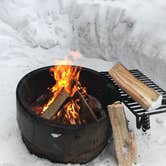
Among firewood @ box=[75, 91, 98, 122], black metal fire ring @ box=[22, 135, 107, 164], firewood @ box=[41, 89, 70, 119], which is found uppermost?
firewood @ box=[41, 89, 70, 119]

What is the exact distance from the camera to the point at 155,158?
11.8 ft

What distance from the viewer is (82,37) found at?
18.7ft

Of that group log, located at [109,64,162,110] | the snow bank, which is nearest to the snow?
the snow bank

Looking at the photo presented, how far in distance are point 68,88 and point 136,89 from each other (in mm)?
806

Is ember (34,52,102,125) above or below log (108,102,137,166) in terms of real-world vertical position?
above

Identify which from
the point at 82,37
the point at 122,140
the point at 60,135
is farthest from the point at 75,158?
the point at 82,37

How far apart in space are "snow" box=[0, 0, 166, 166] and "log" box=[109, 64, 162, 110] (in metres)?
0.70

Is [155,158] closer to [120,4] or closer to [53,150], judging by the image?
[53,150]

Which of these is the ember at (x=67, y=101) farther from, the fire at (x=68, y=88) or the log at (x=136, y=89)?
the log at (x=136, y=89)

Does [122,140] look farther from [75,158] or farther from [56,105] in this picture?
[56,105]

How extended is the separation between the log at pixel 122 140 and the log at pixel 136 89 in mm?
257

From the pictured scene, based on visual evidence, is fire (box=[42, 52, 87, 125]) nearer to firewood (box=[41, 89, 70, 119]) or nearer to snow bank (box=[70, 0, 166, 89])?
firewood (box=[41, 89, 70, 119])

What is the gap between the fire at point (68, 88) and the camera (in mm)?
3598

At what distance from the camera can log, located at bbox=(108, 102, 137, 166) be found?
3328mm
